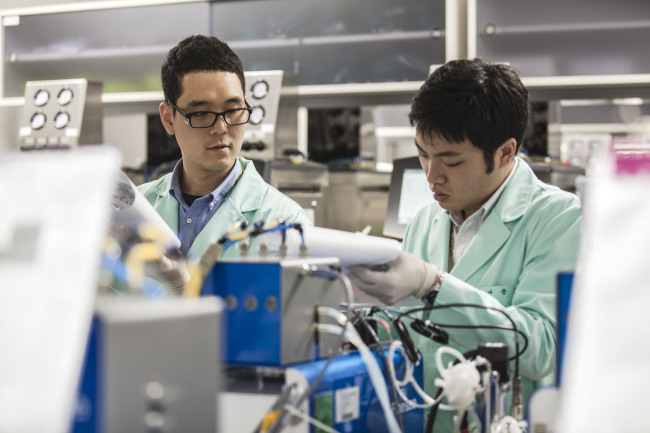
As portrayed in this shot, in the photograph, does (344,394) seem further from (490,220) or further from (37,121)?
(37,121)

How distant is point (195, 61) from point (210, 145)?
0.75 ft

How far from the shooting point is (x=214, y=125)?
205cm

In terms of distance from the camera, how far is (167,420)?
68 cm

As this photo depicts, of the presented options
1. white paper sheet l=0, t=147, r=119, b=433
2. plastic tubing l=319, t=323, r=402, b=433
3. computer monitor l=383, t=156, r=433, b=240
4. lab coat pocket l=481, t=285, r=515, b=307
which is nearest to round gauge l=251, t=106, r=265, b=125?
computer monitor l=383, t=156, r=433, b=240

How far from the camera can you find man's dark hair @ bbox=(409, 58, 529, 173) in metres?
1.64

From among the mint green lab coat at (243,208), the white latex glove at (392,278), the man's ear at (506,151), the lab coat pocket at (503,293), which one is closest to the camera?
the white latex glove at (392,278)

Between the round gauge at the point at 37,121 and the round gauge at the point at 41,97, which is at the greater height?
the round gauge at the point at 41,97

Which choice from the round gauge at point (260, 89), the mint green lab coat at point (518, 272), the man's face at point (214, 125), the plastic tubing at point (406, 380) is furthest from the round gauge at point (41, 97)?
the plastic tubing at point (406, 380)

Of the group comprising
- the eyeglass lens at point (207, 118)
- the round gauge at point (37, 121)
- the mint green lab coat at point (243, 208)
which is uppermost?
the round gauge at point (37, 121)

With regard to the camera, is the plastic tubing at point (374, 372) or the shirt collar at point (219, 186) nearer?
the plastic tubing at point (374, 372)

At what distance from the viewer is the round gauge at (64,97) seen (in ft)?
11.3

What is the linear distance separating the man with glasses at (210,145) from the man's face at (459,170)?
16.7 inches

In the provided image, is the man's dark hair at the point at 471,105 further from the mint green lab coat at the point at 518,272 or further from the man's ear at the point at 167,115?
the man's ear at the point at 167,115

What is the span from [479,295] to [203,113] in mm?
949
